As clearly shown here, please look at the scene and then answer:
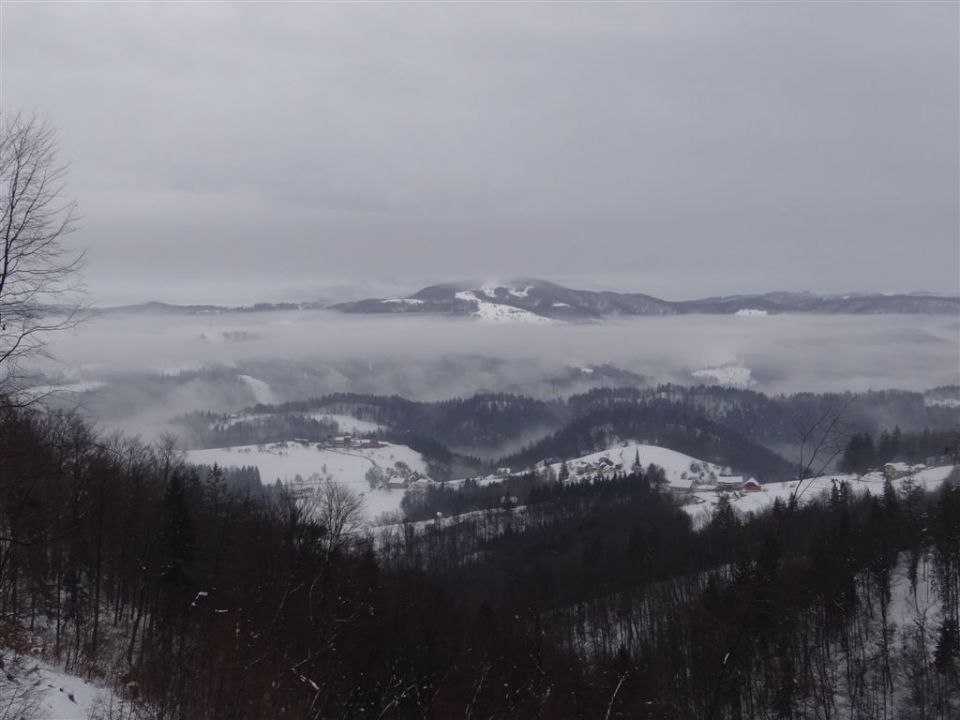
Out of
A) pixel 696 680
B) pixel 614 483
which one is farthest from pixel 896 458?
pixel 696 680

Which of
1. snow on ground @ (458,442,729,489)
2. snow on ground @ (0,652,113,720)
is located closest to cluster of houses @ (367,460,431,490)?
snow on ground @ (458,442,729,489)

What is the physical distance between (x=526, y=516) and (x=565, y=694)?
99.6 m

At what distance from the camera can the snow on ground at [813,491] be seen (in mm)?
90375

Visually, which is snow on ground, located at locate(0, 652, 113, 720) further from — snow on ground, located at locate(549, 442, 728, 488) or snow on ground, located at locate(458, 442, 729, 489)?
snow on ground, located at locate(549, 442, 728, 488)

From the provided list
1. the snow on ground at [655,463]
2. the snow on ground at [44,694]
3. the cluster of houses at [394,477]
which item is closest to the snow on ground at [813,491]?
the snow on ground at [655,463]

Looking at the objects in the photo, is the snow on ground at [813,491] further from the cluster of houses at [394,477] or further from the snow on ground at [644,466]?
the cluster of houses at [394,477]

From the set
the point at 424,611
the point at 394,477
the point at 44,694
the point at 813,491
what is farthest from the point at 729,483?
the point at 44,694

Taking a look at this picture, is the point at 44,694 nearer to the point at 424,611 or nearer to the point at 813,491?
the point at 424,611

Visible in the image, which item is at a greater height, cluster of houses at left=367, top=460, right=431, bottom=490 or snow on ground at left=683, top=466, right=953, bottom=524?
snow on ground at left=683, top=466, right=953, bottom=524

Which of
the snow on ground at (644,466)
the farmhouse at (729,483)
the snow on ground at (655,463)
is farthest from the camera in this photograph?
the snow on ground at (655,463)

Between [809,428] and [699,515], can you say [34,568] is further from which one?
[699,515]

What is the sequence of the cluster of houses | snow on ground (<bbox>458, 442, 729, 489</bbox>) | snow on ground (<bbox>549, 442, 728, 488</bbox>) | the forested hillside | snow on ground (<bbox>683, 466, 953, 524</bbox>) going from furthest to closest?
the cluster of houses
snow on ground (<bbox>549, 442, 728, 488</bbox>)
snow on ground (<bbox>458, 442, 729, 489</bbox>)
snow on ground (<bbox>683, 466, 953, 524</bbox>)
the forested hillside

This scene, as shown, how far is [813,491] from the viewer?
100 m

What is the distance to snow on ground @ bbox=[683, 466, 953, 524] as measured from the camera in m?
90.4
